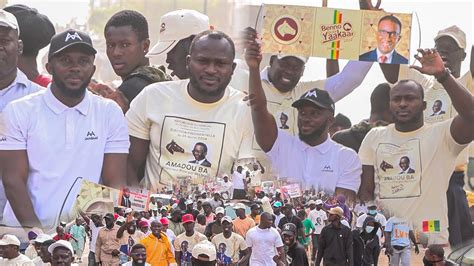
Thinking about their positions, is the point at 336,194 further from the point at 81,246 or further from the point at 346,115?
the point at 81,246

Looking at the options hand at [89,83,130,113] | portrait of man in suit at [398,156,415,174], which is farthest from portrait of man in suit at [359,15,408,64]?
hand at [89,83,130,113]

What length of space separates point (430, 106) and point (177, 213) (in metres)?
1.51

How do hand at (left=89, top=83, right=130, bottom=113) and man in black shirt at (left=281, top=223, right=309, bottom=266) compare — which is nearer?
hand at (left=89, top=83, right=130, bottom=113)

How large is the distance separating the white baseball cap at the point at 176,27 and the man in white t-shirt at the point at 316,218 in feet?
4.71

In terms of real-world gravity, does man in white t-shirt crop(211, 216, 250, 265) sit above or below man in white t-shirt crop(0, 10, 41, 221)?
below

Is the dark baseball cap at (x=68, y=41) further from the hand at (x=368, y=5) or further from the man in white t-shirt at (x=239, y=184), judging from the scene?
the hand at (x=368, y=5)

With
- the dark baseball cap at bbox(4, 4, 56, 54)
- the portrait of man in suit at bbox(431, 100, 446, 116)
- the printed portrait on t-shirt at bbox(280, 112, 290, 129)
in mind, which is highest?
the dark baseball cap at bbox(4, 4, 56, 54)

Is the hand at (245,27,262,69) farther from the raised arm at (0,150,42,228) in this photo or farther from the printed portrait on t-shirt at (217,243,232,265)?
Answer: the printed portrait on t-shirt at (217,243,232,265)

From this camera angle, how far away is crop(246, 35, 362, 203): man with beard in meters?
6.22

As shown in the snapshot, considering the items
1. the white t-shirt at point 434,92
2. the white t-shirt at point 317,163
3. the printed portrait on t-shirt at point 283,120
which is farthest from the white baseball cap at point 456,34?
the printed portrait on t-shirt at point 283,120

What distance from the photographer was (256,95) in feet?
19.3

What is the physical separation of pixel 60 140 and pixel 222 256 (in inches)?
92.1

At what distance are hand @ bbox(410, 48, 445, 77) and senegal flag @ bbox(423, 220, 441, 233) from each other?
3.65ft

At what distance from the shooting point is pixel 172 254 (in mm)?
7238
